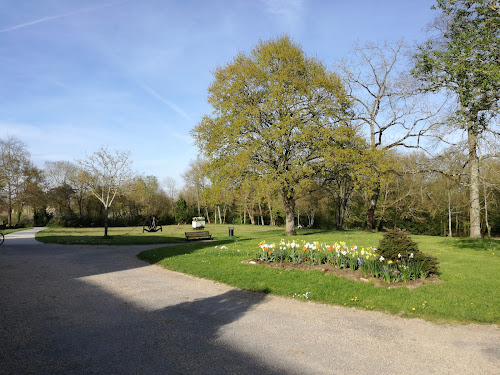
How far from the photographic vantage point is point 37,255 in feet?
45.1

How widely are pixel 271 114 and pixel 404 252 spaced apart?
47.0 ft

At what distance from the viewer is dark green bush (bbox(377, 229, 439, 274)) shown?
784 cm

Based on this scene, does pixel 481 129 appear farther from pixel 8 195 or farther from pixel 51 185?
pixel 51 185

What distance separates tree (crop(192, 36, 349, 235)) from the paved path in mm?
13251

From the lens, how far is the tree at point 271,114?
1997 cm

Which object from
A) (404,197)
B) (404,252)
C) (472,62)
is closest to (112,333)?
(404,252)

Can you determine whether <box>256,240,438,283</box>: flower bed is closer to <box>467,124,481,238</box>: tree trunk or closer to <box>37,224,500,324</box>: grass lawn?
<box>37,224,500,324</box>: grass lawn

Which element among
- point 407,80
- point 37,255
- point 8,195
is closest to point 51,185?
point 8,195

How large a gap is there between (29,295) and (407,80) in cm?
2301

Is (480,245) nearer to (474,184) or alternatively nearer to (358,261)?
(474,184)

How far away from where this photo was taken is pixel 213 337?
500 centimetres

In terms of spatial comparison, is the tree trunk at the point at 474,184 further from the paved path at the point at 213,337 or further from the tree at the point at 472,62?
the paved path at the point at 213,337

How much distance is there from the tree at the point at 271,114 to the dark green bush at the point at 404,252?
11.5 meters

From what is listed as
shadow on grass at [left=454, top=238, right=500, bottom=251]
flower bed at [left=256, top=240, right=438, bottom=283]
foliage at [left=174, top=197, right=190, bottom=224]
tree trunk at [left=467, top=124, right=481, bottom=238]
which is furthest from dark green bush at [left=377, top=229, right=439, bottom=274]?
foliage at [left=174, top=197, right=190, bottom=224]
